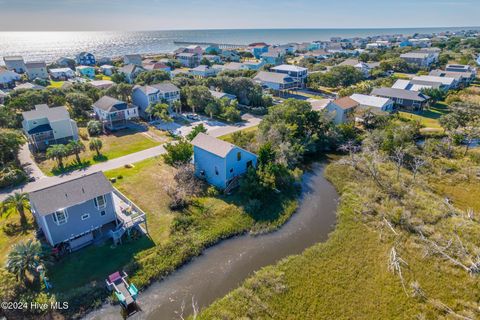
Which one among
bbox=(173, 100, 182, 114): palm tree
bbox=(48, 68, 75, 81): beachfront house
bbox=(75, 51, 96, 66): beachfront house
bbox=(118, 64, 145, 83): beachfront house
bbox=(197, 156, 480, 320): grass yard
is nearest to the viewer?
bbox=(197, 156, 480, 320): grass yard

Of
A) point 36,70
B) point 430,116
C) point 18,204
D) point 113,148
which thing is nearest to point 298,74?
point 430,116

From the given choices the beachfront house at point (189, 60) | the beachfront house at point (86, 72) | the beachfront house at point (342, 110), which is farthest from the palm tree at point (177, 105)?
the beachfront house at point (189, 60)

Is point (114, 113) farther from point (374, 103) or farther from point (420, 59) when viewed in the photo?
point (420, 59)

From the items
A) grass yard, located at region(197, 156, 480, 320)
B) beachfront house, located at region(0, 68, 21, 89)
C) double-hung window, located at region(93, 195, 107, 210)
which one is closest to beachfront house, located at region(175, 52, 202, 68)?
beachfront house, located at region(0, 68, 21, 89)

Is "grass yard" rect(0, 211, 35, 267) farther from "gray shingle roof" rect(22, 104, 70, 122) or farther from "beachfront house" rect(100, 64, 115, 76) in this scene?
"beachfront house" rect(100, 64, 115, 76)

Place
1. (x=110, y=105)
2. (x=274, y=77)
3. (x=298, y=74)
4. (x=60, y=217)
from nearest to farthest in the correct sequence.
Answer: (x=60, y=217) → (x=110, y=105) → (x=274, y=77) → (x=298, y=74)

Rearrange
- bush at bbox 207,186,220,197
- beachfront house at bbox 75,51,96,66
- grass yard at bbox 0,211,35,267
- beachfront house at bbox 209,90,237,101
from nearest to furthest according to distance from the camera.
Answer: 1. grass yard at bbox 0,211,35,267
2. bush at bbox 207,186,220,197
3. beachfront house at bbox 209,90,237,101
4. beachfront house at bbox 75,51,96,66
